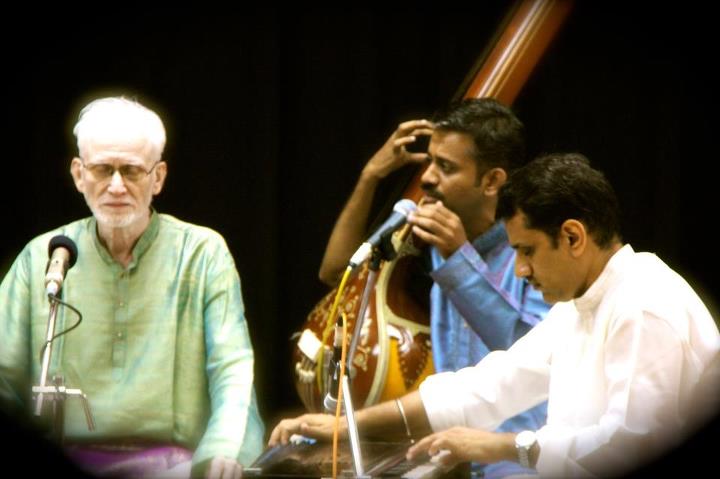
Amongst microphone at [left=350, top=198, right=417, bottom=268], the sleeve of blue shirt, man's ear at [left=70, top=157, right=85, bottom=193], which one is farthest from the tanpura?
man's ear at [left=70, top=157, right=85, bottom=193]

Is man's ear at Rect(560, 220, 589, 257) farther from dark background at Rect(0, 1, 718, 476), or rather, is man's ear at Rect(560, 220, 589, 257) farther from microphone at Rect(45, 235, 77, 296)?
microphone at Rect(45, 235, 77, 296)

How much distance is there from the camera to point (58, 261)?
367cm

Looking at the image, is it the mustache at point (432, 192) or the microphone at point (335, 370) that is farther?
the mustache at point (432, 192)

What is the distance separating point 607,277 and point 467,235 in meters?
0.81

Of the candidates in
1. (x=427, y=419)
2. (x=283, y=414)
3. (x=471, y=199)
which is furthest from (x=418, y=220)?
(x=283, y=414)

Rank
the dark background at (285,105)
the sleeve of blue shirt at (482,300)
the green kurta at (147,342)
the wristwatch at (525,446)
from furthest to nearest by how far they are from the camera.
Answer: the dark background at (285,105) < the green kurta at (147,342) < the sleeve of blue shirt at (482,300) < the wristwatch at (525,446)

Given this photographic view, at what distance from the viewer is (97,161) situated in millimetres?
4129

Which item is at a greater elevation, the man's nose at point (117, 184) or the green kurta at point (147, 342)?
the man's nose at point (117, 184)

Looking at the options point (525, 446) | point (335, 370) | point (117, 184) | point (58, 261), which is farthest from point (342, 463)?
point (117, 184)

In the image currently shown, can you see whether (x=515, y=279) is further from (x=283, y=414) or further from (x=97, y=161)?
(x=97, y=161)

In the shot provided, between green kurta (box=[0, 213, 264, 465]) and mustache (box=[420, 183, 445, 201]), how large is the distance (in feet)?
2.22

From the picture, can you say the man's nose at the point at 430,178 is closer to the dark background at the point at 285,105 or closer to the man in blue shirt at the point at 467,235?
the man in blue shirt at the point at 467,235

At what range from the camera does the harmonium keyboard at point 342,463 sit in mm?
3357

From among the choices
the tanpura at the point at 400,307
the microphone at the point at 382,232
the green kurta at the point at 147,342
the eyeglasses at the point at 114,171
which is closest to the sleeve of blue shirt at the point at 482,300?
the tanpura at the point at 400,307
